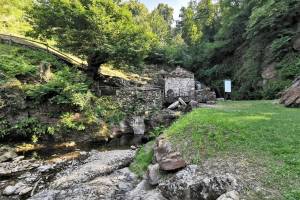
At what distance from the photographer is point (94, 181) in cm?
905

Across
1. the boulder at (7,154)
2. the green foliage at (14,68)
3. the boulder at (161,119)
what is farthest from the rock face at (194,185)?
the green foliage at (14,68)

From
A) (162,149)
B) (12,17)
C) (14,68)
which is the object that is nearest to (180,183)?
(162,149)

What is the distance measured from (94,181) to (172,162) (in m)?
3.23

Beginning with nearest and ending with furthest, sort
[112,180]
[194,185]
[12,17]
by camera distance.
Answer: [194,185] → [112,180] → [12,17]

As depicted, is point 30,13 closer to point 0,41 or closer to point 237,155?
point 0,41

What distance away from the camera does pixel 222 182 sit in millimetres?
5926

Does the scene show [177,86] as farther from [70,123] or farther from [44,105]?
[44,105]

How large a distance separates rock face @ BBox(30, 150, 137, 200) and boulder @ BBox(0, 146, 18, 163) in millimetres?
3644

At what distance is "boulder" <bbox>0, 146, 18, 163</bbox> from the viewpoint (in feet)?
39.2

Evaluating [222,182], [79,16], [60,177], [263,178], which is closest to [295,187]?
[263,178]

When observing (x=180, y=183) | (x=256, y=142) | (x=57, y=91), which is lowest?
(x=180, y=183)

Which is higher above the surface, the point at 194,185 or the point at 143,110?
the point at 143,110

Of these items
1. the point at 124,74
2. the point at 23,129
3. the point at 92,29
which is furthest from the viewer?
the point at 124,74

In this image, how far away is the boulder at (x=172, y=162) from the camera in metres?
7.47
